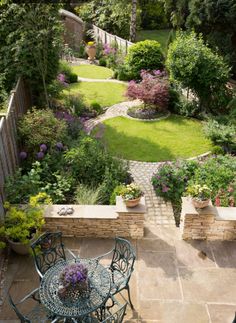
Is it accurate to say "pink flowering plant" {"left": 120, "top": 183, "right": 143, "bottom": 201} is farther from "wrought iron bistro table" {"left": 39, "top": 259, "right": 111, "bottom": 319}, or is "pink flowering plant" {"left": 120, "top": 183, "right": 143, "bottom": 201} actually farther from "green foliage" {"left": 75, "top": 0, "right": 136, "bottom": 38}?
"green foliage" {"left": 75, "top": 0, "right": 136, "bottom": 38}

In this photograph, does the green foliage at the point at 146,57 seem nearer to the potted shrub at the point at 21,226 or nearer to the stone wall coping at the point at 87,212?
the stone wall coping at the point at 87,212

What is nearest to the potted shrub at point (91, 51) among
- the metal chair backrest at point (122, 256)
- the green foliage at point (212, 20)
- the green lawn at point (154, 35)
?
the green foliage at point (212, 20)

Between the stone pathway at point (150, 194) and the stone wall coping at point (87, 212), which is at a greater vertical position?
the stone wall coping at point (87, 212)

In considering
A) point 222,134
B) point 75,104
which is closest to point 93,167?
point 222,134

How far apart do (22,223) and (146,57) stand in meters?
10.8

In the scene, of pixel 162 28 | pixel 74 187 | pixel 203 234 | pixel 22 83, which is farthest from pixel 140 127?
pixel 162 28

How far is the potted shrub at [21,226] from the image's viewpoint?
17.1 ft

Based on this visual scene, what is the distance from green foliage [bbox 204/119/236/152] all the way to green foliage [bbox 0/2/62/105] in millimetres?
4962

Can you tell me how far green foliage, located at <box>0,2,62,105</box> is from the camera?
867 centimetres

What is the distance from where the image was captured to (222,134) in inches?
361

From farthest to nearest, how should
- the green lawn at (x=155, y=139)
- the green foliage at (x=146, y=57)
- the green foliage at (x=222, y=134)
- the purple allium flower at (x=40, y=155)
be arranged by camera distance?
the green foliage at (x=146, y=57), the green lawn at (x=155, y=139), the green foliage at (x=222, y=134), the purple allium flower at (x=40, y=155)

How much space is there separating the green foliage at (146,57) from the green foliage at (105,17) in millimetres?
6318

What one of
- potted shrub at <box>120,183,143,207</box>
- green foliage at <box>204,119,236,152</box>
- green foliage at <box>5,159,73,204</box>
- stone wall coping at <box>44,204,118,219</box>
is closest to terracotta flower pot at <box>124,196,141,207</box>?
potted shrub at <box>120,183,143,207</box>

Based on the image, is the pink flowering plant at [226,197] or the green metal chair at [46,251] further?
the pink flowering plant at [226,197]
